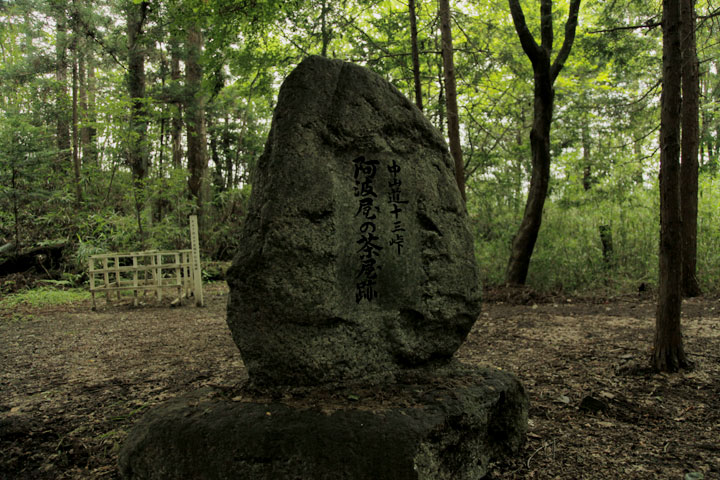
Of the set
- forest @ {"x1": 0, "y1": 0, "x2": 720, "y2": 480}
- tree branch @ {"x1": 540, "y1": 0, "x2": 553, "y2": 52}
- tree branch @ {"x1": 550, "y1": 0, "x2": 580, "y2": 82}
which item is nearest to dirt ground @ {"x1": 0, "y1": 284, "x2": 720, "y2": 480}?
forest @ {"x1": 0, "y1": 0, "x2": 720, "y2": 480}

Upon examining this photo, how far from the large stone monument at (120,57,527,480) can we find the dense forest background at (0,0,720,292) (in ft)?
14.3

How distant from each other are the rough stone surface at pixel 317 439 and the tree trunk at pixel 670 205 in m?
2.13

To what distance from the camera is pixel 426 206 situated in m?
3.09

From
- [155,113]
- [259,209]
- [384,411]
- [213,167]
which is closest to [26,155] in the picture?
[155,113]

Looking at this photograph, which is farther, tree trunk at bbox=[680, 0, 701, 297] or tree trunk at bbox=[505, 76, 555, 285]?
tree trunk at bbox=[505, 76, 555, 285]

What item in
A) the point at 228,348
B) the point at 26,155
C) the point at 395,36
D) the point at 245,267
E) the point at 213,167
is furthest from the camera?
the point at 213,167

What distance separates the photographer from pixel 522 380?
3.96 meters

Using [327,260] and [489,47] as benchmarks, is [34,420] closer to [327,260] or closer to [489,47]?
[327,260]

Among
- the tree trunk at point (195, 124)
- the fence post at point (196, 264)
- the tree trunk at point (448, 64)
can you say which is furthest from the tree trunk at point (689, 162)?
the tree trunk at point (195, 124)

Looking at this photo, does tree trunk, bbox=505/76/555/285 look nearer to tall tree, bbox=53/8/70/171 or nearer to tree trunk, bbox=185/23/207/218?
tree trunk, bbox=185/23/207/218

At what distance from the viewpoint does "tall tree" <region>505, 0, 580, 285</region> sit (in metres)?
7.31

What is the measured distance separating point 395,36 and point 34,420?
8219 mm

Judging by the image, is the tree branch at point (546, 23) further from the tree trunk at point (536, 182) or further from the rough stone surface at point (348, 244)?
the rough stone surface at point (348, 244)

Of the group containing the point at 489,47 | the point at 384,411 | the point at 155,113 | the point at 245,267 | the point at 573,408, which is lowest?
the point at 573,408
